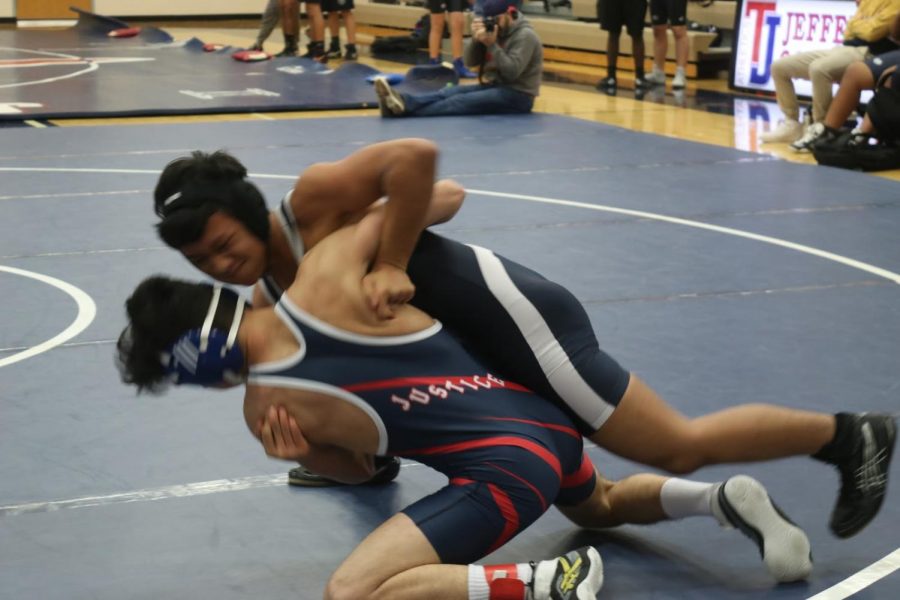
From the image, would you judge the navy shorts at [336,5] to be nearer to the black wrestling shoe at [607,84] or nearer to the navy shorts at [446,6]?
the navy shorts at [446,6]

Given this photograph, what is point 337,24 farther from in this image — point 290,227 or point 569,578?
point 569,578

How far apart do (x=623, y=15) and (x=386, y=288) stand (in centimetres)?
960

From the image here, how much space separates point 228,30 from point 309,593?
17.2 m

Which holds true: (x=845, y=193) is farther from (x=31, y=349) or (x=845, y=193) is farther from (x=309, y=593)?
(x=309, y=593)

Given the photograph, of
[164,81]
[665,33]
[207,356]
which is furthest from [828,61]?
[207,356]

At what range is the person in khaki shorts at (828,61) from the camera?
854 cm

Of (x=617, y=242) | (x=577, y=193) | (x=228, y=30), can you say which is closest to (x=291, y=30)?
(x=228, y=30)

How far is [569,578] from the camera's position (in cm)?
265

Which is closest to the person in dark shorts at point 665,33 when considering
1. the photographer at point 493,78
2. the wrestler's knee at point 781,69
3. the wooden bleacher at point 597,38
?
the wooden bleacher at point 597,38

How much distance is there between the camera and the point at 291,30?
47.2 feet

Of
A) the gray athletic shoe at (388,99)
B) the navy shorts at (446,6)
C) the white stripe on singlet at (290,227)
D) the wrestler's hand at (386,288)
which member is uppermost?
the white stripe on singlet at (290,227)

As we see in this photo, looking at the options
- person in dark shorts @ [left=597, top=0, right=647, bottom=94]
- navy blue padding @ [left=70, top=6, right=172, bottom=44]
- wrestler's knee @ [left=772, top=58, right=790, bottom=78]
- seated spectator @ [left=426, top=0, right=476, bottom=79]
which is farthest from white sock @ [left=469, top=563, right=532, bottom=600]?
navy blue padding @ [left=70, top=6, right=172, bottom=44]

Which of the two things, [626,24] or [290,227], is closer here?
[290,227]

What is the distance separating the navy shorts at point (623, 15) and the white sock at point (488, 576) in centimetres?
961
